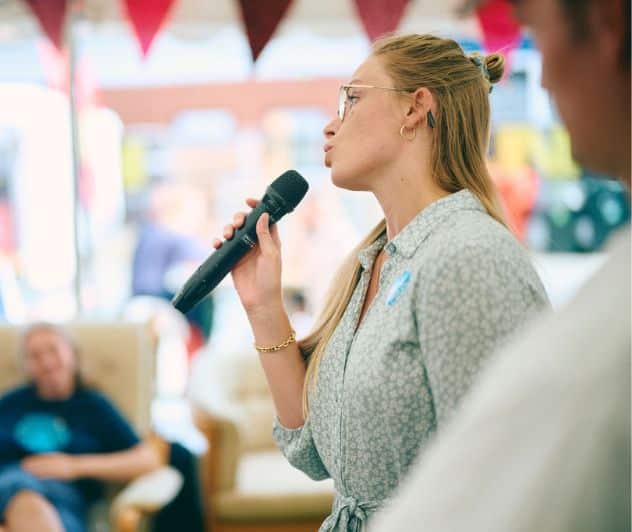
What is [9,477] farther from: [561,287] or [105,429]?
[561,287]

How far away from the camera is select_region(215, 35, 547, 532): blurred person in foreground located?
965 mm

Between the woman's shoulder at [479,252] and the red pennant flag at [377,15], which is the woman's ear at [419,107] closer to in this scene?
the woman's shoulder at [479,252]

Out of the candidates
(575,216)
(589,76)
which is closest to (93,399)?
(589,76)

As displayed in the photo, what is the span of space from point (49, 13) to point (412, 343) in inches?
87.8

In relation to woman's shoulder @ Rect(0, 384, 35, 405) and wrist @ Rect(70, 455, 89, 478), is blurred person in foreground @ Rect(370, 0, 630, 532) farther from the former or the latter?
woman's shoulder @ Rect(0, 384, 35, 405)

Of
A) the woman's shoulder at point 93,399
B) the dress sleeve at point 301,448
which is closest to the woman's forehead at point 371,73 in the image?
the dress sleeve at point 301,448

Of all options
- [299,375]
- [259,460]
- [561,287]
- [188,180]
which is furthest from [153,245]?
[299,375]

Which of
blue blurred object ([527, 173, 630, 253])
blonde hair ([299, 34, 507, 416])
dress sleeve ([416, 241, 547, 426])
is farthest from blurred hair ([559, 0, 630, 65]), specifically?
blue blurred object ([527, 173, 630, 253])

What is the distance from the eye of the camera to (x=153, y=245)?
5258mm

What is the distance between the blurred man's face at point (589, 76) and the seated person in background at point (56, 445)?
8.06 ft

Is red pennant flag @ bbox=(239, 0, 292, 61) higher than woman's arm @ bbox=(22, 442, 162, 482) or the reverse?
higher

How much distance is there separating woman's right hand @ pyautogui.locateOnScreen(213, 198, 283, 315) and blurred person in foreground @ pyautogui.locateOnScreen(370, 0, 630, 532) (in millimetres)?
940

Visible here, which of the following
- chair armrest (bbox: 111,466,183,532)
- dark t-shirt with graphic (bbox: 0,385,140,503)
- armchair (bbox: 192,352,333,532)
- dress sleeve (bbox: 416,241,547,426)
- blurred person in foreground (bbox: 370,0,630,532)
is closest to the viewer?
blurred person in foreground (bbox: 370,0,630,532)

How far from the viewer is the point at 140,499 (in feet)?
8.58
